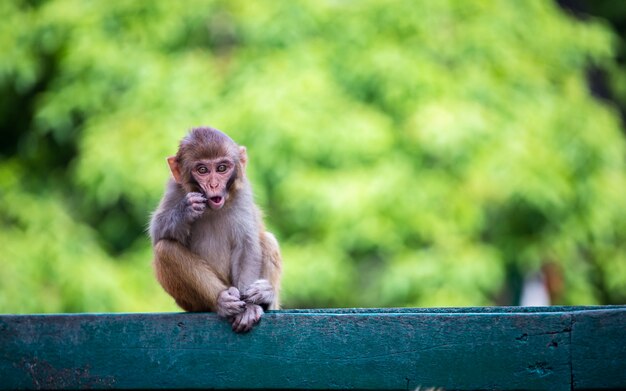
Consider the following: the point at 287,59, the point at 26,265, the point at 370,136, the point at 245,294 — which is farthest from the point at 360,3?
the point at 245,294

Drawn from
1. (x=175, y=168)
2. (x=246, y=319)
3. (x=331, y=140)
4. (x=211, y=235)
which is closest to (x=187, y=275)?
(x=211, y=235)

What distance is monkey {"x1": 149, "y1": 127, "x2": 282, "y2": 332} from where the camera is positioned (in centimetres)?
456

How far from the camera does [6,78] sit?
10352mm

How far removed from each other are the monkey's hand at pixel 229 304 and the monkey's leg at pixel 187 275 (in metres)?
0.14

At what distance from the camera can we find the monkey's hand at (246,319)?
388 centimetres

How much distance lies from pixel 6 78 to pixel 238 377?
788 centimetres

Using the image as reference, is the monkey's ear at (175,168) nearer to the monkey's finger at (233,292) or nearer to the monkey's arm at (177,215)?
the monkey's arm at (177,215)

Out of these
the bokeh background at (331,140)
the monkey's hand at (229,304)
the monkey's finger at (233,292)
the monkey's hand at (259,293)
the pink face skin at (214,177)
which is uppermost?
the pink face skin at (214,177)

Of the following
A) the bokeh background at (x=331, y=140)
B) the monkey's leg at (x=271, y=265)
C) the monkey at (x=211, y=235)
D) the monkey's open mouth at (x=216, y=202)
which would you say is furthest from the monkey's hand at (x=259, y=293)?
the bokeh background at (x=331, y=140)

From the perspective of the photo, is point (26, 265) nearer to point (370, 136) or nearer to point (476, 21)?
point (370, 136)

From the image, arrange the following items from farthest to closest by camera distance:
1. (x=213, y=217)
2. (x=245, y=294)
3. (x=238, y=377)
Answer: (x=213, y=217) → (x=245, y=294) → (x=238, y=377)

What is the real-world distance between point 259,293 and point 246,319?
488 mm

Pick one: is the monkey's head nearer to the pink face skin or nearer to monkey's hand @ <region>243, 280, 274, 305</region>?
the pink face skin

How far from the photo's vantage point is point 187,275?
4.61 metres
